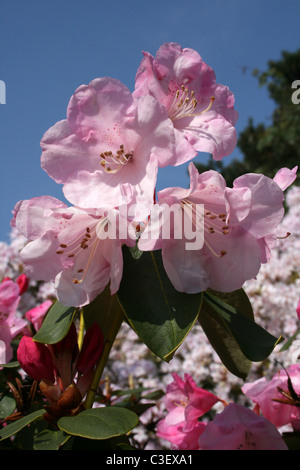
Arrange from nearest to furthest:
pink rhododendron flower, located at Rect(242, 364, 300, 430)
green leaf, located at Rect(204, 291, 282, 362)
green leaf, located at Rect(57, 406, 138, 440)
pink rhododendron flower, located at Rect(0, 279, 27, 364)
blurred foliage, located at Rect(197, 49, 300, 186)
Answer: green leaf, located at Rect(57, 406, 138, 440) < green leaf, located at Rect(204, 291, 282, 362) < pink rhododendron flower, located at Rect(242, 364, 300, 430) < pink rhododendron flower, located at Rect(0, 279, 27, 364) < blurred foliage, located at Rect(197, 49, 300, 186)

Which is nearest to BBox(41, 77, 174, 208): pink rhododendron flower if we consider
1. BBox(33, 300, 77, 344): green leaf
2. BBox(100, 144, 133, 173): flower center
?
BBox(100, 144, 133, 173): flower center

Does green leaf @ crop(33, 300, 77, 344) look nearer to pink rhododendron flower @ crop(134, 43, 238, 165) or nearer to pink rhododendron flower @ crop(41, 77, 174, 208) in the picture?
pink rhododendron flower @ crop(41, 77, 174, 208)

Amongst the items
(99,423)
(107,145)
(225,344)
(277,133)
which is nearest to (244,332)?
(225,344)

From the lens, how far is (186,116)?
910 millimetres

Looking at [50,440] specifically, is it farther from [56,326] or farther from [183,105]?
[183,105]

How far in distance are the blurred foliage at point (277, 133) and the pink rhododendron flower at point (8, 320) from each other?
1244 cm

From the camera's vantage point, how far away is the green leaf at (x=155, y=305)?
76 cm

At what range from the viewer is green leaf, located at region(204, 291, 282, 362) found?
2.68ft

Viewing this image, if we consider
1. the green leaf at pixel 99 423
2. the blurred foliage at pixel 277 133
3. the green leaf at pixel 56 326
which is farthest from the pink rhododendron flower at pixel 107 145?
the blurred foliage at pixel 277 133

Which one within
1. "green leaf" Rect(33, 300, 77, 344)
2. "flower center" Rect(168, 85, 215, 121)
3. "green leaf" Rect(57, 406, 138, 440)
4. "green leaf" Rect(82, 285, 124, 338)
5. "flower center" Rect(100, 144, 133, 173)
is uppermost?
"flower center" Rect(168, 85, 215, 121)

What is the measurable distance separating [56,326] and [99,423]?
207 millimetres

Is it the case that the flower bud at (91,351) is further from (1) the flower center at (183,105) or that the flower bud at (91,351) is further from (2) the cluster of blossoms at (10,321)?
(1) the flower center at (183,105)

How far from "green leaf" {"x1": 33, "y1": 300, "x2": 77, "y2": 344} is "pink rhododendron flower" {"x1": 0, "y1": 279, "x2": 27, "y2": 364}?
0.30m

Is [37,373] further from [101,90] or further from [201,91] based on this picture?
[201,91]
